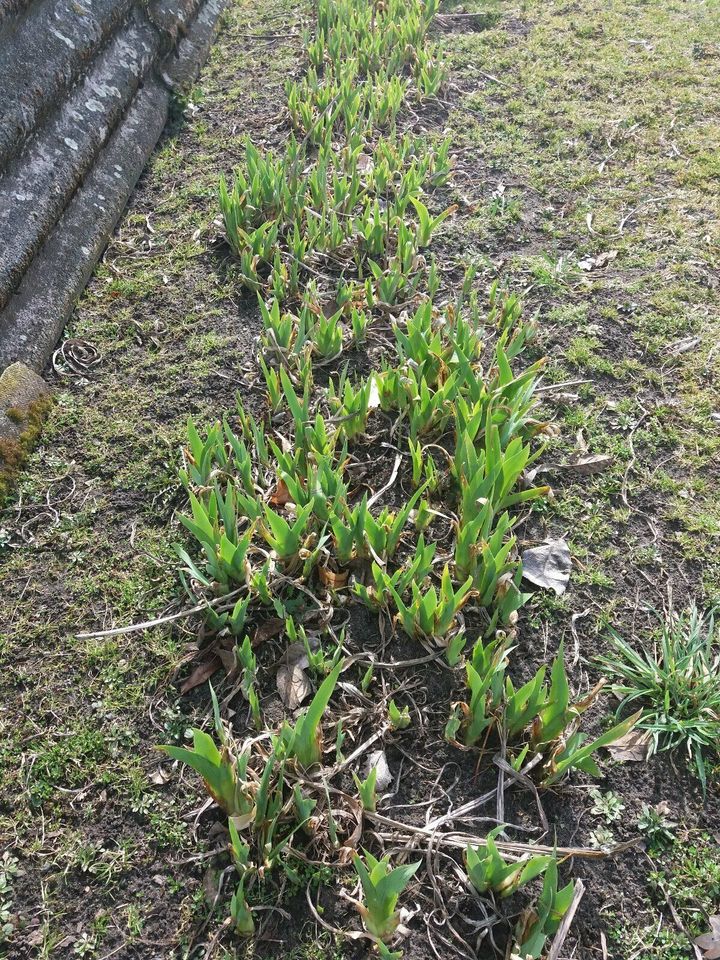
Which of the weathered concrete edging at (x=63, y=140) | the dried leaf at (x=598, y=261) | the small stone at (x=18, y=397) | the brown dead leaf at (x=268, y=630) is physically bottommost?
the brown dead leaf at (x=268, y=630)

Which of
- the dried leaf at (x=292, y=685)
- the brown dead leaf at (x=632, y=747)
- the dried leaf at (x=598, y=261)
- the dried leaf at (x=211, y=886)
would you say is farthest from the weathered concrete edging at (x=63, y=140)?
the brown dead leaf at (x=632, y=747)

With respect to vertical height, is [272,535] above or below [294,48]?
below

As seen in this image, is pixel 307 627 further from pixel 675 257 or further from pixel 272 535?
pixel 675 257

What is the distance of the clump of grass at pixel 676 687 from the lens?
1.72 metres

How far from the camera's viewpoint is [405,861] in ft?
5.04

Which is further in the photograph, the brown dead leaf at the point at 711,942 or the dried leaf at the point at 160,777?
the dried leaf at the point at 160,777

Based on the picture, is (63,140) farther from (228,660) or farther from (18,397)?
(228,660)

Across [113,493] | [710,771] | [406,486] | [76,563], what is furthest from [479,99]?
[710,771]

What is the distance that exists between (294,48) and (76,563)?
149 inches

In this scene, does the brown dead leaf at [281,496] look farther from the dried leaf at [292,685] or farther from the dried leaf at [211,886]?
the dried leaf at [211,886]

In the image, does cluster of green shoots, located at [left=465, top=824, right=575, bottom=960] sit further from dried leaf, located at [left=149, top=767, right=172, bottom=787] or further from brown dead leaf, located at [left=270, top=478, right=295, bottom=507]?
brown dead leaf, located at [left=270, top=478, right=295, bottom=507]

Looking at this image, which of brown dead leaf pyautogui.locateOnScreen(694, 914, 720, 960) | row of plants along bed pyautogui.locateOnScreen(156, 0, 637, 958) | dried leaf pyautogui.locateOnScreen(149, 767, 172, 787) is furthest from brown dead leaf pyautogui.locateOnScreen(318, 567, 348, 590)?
brown dead leaf pyautogui.locateOnScreen(694, 914, 720, 960)

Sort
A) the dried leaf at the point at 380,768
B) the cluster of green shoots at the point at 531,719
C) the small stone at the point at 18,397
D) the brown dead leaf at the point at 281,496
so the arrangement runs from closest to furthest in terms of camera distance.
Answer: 1. the cluster of green shoots at the point at 531,719
2. the dried leaf at the point at 380,768
3. the brown dead leaf at the point at 281,496
4. the small stone at the point at 18,397

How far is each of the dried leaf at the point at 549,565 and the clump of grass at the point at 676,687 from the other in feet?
0.73
